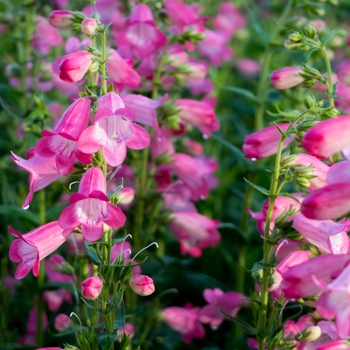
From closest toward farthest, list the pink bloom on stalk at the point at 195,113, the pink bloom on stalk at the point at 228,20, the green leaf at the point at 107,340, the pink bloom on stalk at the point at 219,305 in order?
the green leaf at the point at 107,340, the pink bloom on stalk at the point at 219,305, the pink bloom on stalk at the point at 195,113, the pink bloom on stalk at the point at 228,20

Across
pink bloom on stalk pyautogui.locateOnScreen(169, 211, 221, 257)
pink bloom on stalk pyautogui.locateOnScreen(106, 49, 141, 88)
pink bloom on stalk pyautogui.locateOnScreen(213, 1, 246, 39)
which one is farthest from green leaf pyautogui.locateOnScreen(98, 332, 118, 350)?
pink bloom on stalk pyautogui.locateOnScreen(213, 1, 246, 39)

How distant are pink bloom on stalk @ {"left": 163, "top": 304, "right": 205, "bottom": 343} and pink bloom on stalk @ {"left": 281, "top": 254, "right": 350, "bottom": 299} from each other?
54.1 inches

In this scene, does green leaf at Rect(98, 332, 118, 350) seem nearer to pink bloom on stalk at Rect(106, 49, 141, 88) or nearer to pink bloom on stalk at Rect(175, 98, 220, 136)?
pink bloom on stalk at Rect(106, 49, 141, 88)

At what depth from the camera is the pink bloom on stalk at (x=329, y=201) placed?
1.50 meters

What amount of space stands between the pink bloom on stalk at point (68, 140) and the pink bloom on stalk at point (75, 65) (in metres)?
0.08

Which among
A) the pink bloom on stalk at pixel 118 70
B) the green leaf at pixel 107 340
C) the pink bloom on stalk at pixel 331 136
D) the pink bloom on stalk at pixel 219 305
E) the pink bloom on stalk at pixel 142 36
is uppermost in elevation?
the pink bloom on stalk at pixel 331 136

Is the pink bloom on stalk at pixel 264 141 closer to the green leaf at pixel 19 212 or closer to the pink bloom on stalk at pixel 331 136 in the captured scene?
the pink bloom on stalk at pixel 331 136

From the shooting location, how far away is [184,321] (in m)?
2.92

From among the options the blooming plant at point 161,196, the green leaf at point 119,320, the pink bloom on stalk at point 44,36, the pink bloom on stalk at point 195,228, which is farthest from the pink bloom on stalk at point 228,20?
the green leaf at point 119,320

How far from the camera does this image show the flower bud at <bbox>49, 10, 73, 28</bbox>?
2.43 meters

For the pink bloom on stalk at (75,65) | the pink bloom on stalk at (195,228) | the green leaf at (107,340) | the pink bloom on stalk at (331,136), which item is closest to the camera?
the pink bloom on stalk at (331,136)

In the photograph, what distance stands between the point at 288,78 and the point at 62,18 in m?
0.88

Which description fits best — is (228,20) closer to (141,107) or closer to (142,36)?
(142,36)

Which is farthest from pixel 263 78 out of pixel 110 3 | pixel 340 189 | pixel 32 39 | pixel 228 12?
pixel 228 12
